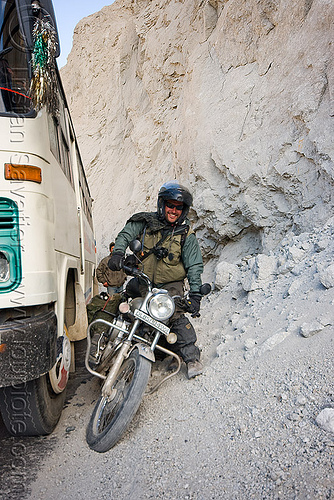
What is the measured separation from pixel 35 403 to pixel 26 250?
1.15m

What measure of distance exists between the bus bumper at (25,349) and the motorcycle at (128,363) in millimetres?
595

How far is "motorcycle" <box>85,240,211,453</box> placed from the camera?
2.52 metres

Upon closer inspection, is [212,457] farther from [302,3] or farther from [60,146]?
[302,3]

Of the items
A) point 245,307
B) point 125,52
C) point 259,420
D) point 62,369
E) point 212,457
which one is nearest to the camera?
point 212,457

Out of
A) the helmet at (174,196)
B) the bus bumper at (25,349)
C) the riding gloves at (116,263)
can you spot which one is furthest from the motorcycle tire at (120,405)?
the helmet at (174,196)

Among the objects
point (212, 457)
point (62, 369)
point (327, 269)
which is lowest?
point (212, 457)

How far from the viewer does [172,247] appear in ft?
12.1

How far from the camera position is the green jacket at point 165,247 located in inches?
144

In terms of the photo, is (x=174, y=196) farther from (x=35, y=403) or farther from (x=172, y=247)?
(x=35, y=403)

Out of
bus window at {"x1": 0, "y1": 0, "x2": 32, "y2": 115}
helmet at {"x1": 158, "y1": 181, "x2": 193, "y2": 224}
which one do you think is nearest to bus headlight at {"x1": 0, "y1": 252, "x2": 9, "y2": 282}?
bus window at {"x1": 0, "y1": 0, "x2": 32, "y2": 115}

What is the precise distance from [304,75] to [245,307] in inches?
158

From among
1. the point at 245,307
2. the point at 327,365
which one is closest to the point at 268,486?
the point at 327,365

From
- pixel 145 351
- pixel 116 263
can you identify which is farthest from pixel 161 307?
pixel 116 263

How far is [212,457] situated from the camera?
224 centimetres
